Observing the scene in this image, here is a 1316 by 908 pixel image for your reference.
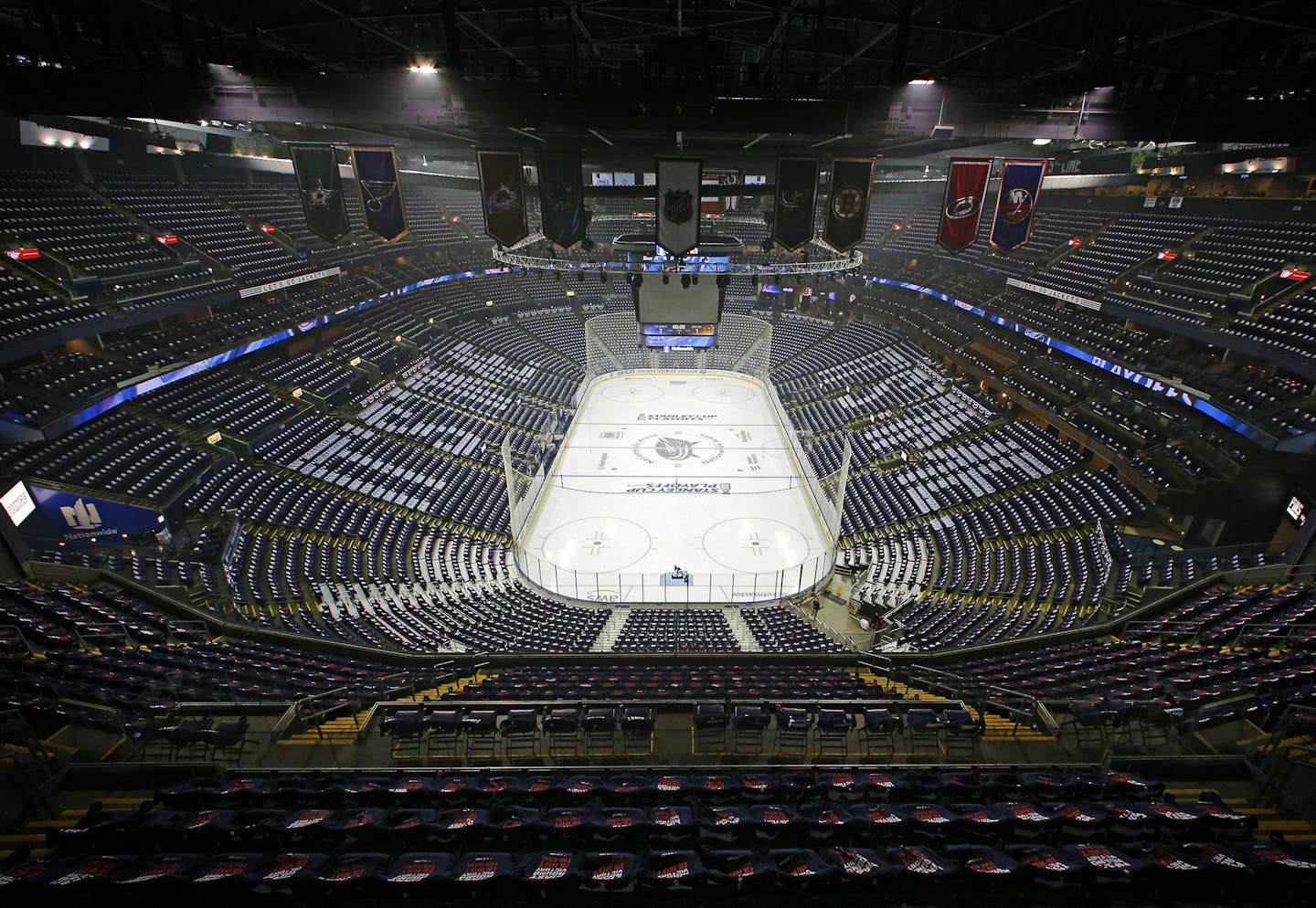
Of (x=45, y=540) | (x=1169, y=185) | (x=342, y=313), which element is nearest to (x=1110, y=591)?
(x=1169, y=185)

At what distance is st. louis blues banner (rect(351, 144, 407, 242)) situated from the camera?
36.7ft

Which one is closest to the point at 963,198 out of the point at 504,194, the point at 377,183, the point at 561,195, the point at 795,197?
the point at 795,197

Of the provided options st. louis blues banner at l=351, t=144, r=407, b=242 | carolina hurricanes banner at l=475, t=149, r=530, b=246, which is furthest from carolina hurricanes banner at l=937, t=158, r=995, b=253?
st. louis blues banner at l=351, t=144, r=407, b=242

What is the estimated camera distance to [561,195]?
35.7ft

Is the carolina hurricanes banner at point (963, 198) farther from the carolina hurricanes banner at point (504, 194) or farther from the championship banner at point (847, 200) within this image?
the carolina hurricanes banner at point (504, 194)

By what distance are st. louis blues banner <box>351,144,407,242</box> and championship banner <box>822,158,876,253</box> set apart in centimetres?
854

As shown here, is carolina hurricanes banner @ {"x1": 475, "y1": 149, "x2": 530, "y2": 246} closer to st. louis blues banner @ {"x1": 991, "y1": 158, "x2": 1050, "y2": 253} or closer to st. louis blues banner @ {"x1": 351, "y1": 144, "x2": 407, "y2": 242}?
st. louis blues banner @ {"x1": 351, "y1": 144, "x2": 407, "y2": 242}

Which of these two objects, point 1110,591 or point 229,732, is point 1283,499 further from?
point 229,732

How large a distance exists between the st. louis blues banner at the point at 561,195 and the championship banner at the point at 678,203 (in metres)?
1.58

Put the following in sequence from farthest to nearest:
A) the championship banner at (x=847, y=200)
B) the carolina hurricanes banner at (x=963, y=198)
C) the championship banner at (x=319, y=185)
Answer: the carolina hurricanes banner at (x=963, y=198) → the championship banner at (x=847, y=200) → the championship banner at (x=319, y=185)

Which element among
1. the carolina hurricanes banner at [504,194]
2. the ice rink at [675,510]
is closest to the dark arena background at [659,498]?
the carolina hurricanes banner at [504,194]

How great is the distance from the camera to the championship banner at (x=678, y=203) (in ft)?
35.5

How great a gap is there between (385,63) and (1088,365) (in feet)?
96.1

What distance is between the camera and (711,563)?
67.8 feet
